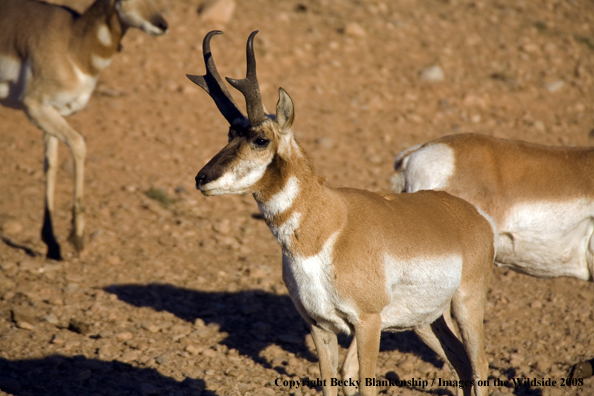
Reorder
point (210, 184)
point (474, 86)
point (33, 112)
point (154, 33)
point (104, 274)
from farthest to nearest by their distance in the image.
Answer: point (474, 86) < point (154, 33) < point (33, 112) < point (104, 274) < point (210, 184)

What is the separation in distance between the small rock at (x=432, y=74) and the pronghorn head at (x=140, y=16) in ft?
20.1

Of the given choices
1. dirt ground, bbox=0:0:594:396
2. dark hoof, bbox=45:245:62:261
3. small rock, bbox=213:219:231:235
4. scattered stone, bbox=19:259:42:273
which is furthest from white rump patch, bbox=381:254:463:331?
dark hoof, bbox=45:245:62:261

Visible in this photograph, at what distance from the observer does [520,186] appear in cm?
577

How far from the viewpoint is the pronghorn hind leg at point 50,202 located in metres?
7.43

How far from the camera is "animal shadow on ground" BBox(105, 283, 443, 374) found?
248 inches

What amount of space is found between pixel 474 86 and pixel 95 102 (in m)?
7.35

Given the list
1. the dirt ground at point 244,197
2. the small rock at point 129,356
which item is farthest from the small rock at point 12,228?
the small rock at point 129,356

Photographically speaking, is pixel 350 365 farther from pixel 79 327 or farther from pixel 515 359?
pixel 79 327

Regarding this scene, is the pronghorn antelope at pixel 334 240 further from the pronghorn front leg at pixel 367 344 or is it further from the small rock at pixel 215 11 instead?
the small rock at pixel 215 11

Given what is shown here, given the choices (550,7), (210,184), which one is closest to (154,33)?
(210,184)

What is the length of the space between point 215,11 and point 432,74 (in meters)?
4.62

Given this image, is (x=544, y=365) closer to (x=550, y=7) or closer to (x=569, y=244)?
(x=569, y=244)

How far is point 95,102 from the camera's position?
423 inches

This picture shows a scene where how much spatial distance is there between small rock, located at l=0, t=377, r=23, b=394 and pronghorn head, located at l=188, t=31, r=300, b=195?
238 cm
